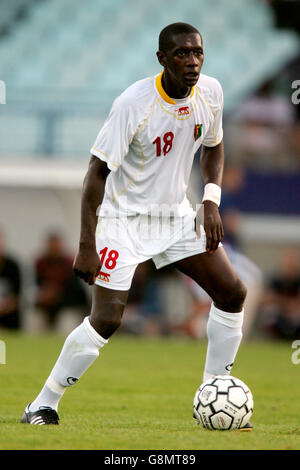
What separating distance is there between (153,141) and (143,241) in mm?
652

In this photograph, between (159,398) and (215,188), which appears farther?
(159,398)

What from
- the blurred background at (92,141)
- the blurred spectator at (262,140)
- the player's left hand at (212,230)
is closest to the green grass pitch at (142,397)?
the player's left hand at (212,230)

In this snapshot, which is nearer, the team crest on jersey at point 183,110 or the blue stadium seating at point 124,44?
the team crest on jersey at point 183,110

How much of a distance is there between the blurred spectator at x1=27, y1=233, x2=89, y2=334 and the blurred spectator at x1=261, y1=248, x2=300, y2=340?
3063 mm

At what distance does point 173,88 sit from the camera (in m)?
5.67

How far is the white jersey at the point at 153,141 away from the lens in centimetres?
556

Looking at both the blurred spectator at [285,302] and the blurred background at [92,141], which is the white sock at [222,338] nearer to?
the blurred background at [92,141]

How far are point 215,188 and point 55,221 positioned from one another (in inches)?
431

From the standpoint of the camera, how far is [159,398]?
760cm

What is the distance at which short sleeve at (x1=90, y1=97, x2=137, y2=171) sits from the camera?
18.1 ft

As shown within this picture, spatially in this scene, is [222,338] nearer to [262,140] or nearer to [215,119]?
[215,119]

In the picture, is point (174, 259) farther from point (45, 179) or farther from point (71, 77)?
point (71, 77)

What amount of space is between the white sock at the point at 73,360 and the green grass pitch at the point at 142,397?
0.67 feet
